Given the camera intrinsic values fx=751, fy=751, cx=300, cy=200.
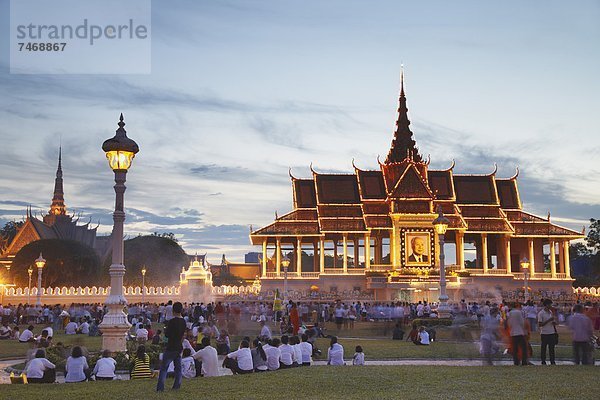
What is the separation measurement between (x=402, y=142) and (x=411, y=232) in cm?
1369

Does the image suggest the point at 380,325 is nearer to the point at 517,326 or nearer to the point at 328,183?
the point at 517,326

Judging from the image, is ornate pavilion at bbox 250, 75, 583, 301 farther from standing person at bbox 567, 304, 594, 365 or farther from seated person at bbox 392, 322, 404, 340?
standing person at bbox 567, 304, 594, 365

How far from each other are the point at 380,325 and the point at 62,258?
43.5m

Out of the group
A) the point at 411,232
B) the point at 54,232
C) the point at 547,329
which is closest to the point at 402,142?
the point at 411,232

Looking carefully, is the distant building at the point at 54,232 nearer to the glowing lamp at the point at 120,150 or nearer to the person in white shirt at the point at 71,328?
the person in white shirt at the point at 71,328

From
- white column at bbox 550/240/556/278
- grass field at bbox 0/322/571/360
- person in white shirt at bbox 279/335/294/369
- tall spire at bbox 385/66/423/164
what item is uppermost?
tall spire at bbox 385/66/423/164

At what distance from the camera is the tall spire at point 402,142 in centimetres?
7212

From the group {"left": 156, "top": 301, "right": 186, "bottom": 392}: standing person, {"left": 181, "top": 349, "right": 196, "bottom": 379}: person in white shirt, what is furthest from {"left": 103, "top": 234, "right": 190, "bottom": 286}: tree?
{"left": 156, "top": 301, "right": 186, "bottom": 392}: standing person

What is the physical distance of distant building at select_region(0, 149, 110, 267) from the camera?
78.8 m

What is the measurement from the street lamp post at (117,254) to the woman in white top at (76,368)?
225 cm

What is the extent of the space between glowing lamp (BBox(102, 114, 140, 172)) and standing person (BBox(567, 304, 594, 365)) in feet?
34.8

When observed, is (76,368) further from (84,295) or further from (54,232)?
(54,232)

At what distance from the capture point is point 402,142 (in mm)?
73375

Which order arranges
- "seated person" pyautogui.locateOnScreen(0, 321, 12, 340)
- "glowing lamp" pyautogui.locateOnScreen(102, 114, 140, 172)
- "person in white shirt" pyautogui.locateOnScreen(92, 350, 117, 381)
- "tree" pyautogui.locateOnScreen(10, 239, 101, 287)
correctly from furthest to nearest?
"tree" pyautogui.locateOnScreen(10, 239, 101, 287) → "seated person" pyautogui.locateOnScreen(0, 321, 12, 340) → "glowing lamp" pyautogui.locateOnScreen(102, 114, 140, 172) → "person in white shirt" pyautogui.locateOnScreen(92, 350, 117, 381)
